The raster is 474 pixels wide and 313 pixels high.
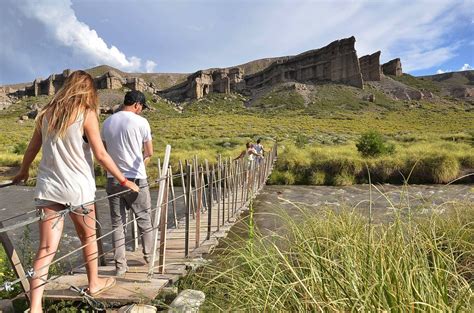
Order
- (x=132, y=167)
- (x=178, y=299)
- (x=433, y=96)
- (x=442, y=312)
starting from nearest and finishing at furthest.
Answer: (x=442, y=312) → (x=178, y=299) → (x=132, y=167) → (x=433, y=96)

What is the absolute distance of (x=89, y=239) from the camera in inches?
105

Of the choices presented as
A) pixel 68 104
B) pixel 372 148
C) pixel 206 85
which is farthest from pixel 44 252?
pixel 206 85

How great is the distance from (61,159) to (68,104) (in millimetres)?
364

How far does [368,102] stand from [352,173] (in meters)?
69.6

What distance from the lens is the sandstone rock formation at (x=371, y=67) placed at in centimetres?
10853

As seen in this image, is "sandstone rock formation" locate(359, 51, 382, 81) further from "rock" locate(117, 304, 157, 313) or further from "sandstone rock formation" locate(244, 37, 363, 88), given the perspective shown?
"rock" locate(117, 304, 157, 313)

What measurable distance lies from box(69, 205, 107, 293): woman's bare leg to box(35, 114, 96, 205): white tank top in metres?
0.16

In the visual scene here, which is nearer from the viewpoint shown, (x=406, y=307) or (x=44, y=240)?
(x=406, y=307)

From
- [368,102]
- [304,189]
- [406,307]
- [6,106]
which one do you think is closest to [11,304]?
[406,307]

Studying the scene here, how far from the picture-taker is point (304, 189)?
43.8ft

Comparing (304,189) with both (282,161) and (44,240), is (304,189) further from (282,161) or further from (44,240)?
(44,240)

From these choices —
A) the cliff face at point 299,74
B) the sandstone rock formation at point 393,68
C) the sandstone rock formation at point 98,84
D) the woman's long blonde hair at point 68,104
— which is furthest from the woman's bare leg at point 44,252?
the sandstone rock formation at point 393,68

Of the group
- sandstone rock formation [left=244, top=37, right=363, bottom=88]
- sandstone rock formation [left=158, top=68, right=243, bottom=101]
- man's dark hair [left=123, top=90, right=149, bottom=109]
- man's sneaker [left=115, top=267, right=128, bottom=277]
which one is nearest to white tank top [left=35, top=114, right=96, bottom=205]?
man's dark hair [left=123, top=90, right=149, bottom=109]

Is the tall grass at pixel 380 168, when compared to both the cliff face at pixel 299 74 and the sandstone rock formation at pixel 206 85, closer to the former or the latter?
the cliff face at pixel 299 74
